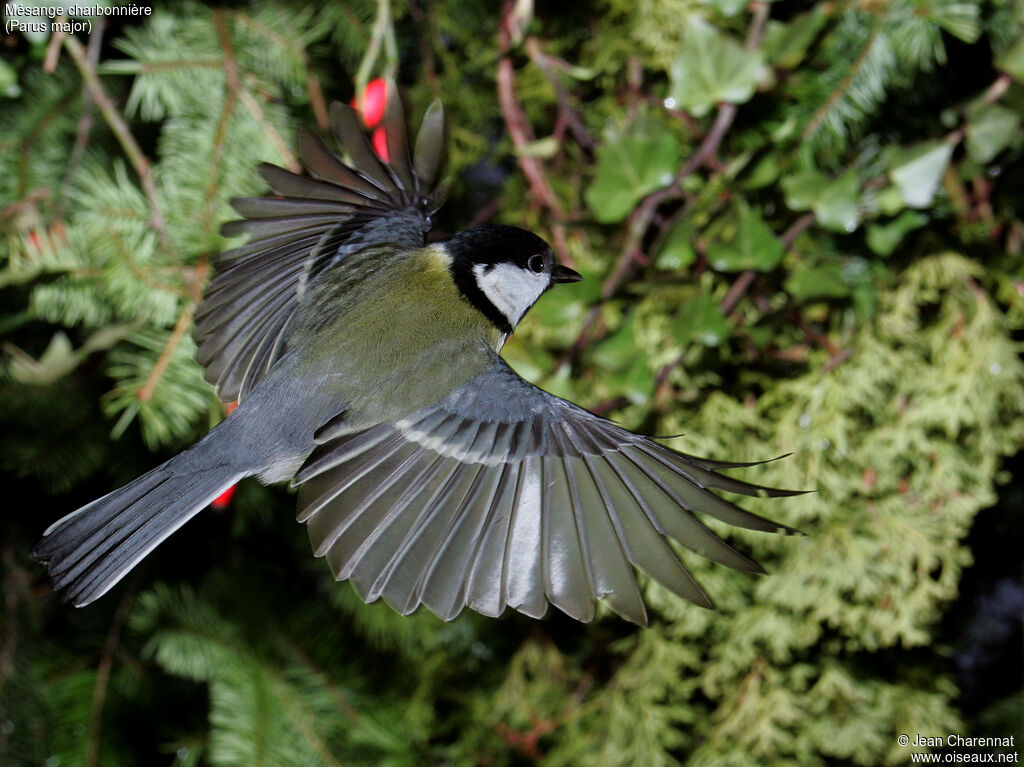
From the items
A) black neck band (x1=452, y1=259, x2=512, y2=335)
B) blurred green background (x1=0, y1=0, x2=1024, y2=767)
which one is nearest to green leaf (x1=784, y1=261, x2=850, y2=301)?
blurred green background (x1=0, y1=0, x2=1024, y2=767)

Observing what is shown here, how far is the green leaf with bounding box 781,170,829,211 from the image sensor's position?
612 mm

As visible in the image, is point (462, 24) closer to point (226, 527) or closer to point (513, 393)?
point (513, 393)

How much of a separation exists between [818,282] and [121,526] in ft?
1.62

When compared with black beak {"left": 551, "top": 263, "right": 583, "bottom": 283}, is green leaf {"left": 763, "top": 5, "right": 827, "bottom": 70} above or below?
above

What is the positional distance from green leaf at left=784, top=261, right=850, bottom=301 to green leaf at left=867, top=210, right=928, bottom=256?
39mm

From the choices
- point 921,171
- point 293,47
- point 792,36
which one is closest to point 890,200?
point 921,171

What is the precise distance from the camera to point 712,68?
0.61m

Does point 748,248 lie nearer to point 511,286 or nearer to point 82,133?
point 511,286

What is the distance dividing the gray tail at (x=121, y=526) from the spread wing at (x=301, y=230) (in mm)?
101

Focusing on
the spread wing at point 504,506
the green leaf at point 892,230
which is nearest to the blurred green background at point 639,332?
the green leaf at point 892,230

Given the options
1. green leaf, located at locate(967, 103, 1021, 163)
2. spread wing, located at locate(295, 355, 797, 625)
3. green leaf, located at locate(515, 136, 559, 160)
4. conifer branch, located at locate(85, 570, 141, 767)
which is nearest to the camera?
spread wing, located at locate(295, 355, 797, 625)

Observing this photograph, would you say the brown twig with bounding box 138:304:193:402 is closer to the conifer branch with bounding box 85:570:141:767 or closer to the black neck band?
the black neck band

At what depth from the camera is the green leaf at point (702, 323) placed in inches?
24.0

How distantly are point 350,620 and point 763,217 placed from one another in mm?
605
